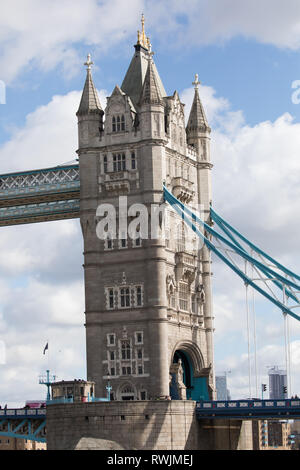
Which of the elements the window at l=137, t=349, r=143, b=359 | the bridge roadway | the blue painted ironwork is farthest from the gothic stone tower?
the bridge roadway

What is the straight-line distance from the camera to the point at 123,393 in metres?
107

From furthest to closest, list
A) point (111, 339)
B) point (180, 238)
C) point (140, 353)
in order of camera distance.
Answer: point (180, 238), point (111, 339), point (140, 353)

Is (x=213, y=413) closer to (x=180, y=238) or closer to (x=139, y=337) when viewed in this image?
(x=139, y=337)

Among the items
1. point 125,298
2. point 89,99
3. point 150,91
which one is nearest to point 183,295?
point 125,298

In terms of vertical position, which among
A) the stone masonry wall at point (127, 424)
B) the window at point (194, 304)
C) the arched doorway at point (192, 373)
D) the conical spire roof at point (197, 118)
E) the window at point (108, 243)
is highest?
the conical spire roof at point (197, 118)

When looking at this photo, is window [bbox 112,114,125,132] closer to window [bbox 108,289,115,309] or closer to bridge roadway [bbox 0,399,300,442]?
window [bbox 108,289,115,309]

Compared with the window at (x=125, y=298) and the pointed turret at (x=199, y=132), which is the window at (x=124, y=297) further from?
the pointed turret at (x=199, y=132)

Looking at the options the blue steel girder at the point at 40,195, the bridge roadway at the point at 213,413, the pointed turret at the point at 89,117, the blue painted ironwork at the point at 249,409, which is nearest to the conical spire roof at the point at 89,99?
the pointed turret at the point at 89,117

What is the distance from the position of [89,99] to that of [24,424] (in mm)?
32238

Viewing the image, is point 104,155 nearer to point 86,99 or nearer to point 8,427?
point 86,99

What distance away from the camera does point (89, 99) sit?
112500 millimetres

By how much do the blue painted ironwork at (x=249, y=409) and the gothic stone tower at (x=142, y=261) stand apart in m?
3.57

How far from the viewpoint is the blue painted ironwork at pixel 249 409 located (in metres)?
98.1

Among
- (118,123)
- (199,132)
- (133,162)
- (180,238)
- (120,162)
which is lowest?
(180,238)
